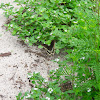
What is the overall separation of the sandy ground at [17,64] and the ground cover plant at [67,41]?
0.13m

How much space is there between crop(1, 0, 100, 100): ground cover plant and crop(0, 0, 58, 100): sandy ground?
130 millimetres

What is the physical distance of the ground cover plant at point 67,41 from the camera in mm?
1956

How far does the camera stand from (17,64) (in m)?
2.71

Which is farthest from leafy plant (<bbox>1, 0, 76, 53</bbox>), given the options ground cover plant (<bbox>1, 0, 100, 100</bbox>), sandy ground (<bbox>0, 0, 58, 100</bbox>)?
sandy ground (<bbox>0, 0, 58, 100</bbox>)

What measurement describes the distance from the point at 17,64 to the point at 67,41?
82 cm

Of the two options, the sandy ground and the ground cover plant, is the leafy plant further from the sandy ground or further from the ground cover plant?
the sandy ground

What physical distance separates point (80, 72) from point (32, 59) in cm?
98

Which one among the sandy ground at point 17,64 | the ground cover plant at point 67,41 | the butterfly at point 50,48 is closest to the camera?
the ground cover plant at point 67,41

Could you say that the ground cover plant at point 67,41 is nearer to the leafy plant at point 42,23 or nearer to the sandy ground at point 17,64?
the leafy plant at point 42,23

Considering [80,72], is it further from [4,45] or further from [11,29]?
[11,29]

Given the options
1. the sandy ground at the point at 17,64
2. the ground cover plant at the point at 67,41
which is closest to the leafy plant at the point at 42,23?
the ground cover plant at the point at 67,41

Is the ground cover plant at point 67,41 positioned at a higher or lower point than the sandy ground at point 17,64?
higher

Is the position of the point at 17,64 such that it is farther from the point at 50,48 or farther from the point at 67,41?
the point at 67,41

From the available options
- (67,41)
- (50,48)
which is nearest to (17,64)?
(50,48)
